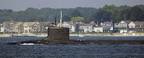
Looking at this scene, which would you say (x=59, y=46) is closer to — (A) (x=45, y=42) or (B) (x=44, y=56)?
(A) (x=45, y=42)

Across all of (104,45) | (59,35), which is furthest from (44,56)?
(104,45)

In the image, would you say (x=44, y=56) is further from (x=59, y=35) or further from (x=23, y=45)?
(x=23, y=45)

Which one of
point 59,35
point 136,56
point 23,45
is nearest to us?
point 136,56

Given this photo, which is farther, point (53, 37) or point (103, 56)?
point (53, 37)

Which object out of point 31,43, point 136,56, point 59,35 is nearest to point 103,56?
point 136,56

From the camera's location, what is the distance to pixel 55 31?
11575 cm

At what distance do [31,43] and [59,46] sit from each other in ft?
21.1

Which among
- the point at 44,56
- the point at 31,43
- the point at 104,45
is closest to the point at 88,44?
the point at 104,45

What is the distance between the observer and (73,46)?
119 m

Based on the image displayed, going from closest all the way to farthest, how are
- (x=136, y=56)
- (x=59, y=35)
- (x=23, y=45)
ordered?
1. (x=136, y=56)
2. (x=59, y=35)
3. (x=23, y=45)

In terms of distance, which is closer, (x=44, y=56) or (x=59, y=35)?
(x=44, y=56)

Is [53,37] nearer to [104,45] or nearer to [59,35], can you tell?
[59,35]

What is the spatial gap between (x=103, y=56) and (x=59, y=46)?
108 ft

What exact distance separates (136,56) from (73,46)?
3420cm
